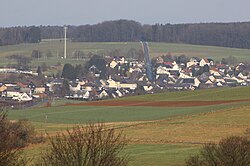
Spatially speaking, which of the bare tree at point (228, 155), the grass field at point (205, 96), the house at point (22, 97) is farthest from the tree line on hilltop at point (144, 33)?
the bare tree at point (228, 155)

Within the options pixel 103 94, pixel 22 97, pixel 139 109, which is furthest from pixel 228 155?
pixel 103 94

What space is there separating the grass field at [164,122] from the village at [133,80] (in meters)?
31.7

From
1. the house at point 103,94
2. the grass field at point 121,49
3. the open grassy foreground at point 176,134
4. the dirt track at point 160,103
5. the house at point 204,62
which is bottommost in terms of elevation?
the house at point 103,94

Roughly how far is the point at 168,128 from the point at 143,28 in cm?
14431

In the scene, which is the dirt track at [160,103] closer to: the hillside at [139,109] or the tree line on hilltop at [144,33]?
the hillside at [139,109]

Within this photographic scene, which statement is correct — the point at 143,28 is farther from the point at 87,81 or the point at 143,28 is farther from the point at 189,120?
the point at 189,120

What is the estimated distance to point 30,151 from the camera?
39.5 m

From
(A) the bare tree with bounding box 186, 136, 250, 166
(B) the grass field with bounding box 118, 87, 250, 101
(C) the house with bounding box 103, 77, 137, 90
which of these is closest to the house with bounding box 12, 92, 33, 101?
(C) the house with bounding box 103, 77, 137, 90

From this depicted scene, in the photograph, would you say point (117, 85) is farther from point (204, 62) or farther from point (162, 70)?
point (204, 62)

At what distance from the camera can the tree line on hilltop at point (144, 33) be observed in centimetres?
17512

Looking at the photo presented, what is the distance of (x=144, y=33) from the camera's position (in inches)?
7466

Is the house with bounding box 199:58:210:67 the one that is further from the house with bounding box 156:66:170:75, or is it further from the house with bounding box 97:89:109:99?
the house with bounding box 97:89:109:99

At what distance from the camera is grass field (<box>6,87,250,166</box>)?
127 ft

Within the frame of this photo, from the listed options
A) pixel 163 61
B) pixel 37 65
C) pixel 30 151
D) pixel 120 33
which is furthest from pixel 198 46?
pixel 30 151
